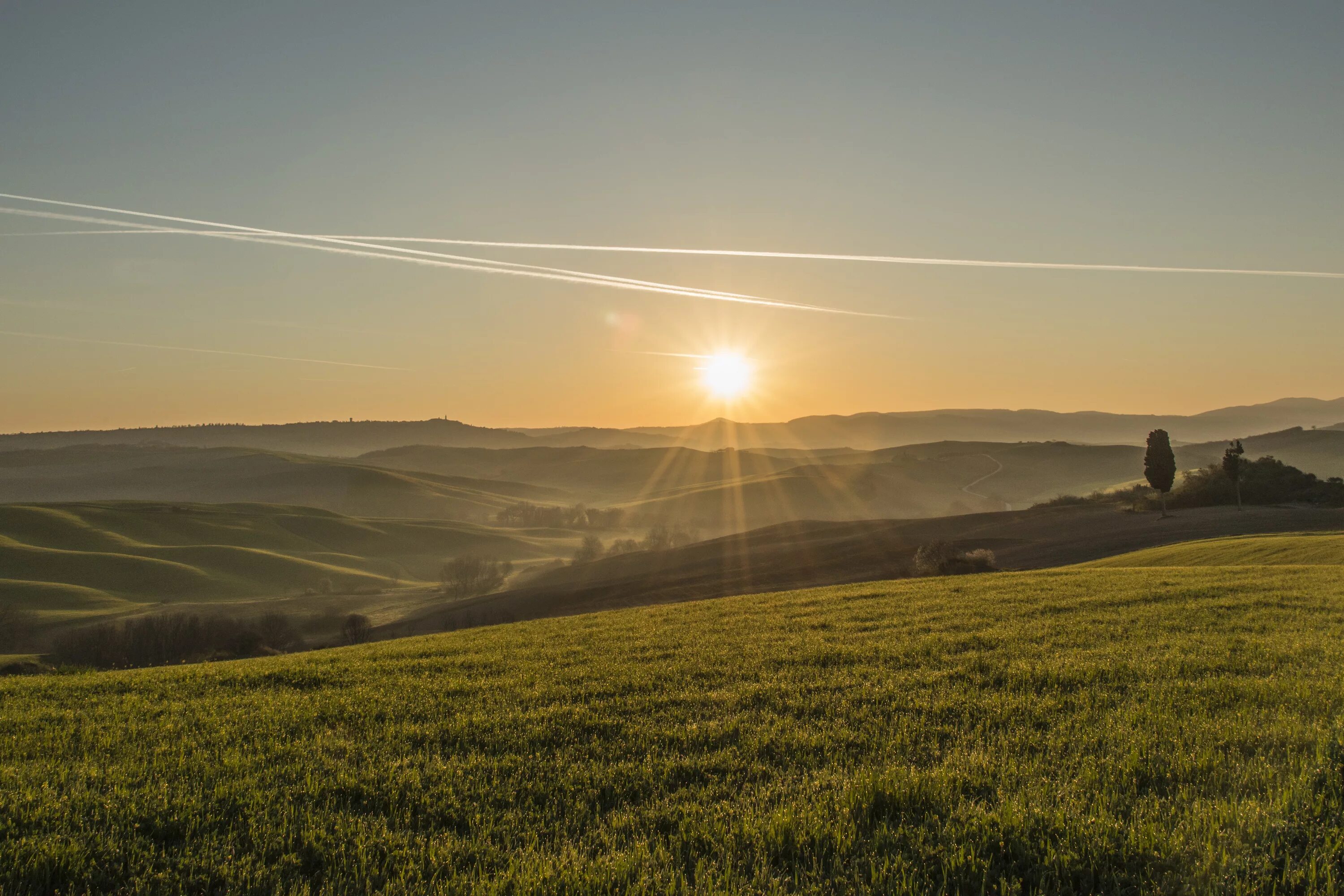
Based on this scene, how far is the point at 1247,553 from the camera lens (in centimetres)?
3503

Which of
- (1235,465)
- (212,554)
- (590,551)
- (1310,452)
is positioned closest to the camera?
Result: (1235,465)

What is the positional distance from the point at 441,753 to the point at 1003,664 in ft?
26.1

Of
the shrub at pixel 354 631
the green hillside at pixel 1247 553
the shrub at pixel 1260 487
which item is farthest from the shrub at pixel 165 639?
the shrub at pixel 1260 487

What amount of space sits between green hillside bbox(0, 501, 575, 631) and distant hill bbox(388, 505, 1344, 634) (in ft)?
137

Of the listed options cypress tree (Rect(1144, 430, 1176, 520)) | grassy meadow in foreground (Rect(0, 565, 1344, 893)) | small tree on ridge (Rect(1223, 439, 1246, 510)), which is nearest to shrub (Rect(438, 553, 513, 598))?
cypress tree (Rect(1144, 430, 1176, 520))

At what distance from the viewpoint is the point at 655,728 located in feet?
27.0

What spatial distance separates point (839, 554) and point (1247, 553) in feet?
149

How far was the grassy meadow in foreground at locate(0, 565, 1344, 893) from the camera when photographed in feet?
16.4

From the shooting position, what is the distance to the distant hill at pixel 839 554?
60.7m

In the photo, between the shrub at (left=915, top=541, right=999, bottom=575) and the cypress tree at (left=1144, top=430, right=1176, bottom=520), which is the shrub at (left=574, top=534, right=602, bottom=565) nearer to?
the cypress tree at (left=1144, top=430, right=1176, bottom=520)

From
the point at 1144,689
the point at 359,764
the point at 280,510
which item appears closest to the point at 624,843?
the point at 359,764

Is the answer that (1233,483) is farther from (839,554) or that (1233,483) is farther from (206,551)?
(206,551)

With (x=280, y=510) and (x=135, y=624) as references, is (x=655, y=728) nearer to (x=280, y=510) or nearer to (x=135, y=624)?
(x=135, y=624)

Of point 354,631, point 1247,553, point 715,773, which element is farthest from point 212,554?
point 715,773
